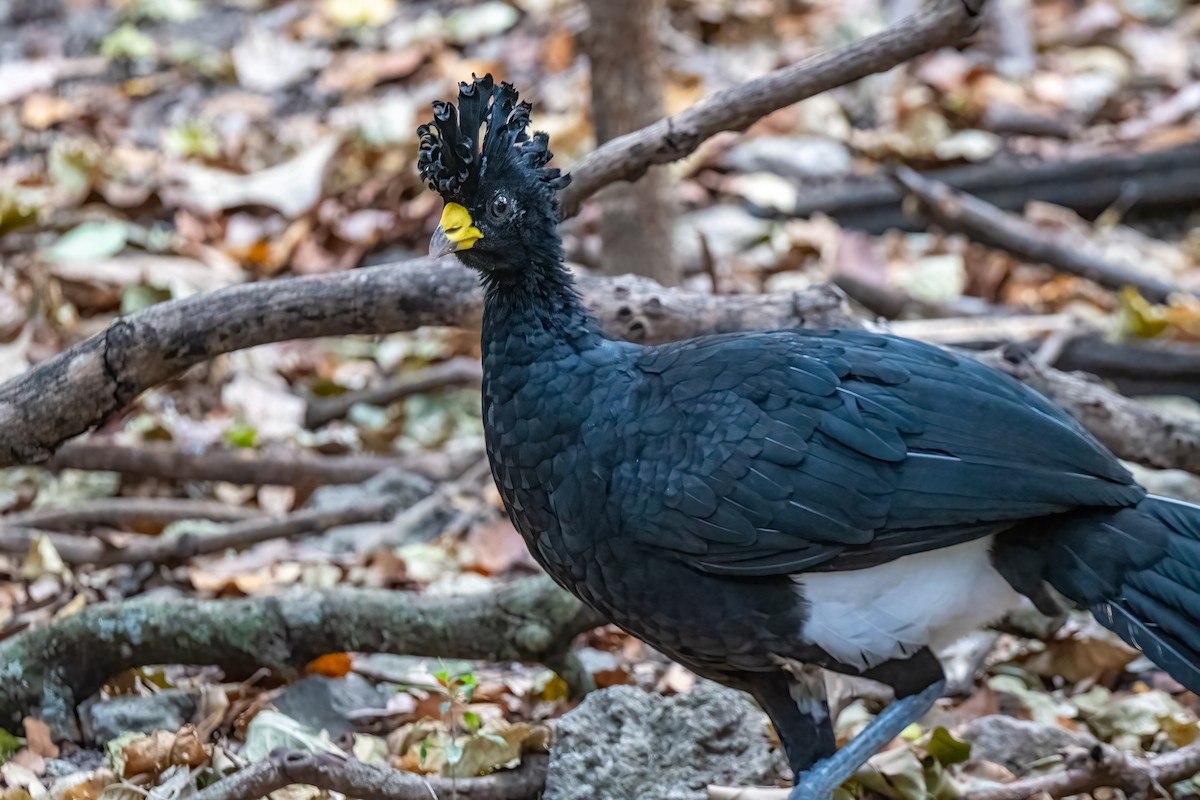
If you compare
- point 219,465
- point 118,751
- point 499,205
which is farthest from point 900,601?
point 219,465

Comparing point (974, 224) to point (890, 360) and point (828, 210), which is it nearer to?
point (828, 210)

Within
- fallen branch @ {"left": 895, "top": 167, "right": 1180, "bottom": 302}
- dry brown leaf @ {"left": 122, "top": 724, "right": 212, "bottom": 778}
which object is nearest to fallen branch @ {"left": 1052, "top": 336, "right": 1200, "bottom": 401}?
fallen branch @ {"left": 895, "top": 167, "right": 1180, "bottom": 302}

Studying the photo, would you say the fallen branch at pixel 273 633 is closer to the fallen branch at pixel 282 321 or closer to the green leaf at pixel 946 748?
the fallen branch at pixel 282 321

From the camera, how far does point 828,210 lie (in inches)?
271

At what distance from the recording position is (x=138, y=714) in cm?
322

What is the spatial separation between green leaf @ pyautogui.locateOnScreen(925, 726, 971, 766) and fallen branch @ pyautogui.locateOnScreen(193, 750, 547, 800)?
1.04m

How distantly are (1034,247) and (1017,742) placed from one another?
3.27 m

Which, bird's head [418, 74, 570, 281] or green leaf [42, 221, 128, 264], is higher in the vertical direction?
bird's head [418, 74, 570, 281]

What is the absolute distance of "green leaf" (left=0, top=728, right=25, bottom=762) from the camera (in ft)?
10.2

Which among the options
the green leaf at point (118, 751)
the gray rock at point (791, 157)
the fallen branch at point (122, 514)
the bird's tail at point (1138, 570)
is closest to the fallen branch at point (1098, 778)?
the bird's tail at point (1138, 570)

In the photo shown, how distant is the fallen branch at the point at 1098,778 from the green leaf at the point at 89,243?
457 centimetres

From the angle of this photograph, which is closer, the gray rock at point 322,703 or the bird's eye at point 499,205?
the bird's eye at point 499,205

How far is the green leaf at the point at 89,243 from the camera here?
5914mm

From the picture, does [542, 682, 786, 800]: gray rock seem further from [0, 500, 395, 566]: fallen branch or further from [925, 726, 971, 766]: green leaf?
[0, 500, 395, 566]: fallen branch
